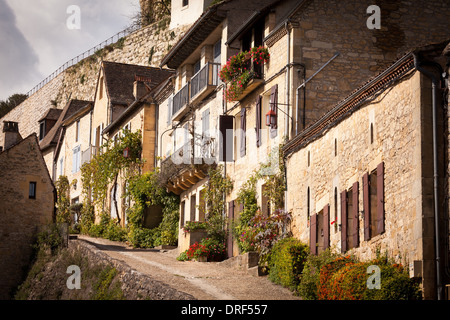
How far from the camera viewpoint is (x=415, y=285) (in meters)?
12.8

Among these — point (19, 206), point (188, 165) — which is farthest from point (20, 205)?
point (188, 165)

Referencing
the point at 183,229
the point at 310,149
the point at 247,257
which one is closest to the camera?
the point at 310,149

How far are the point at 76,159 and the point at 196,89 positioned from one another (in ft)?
63.5

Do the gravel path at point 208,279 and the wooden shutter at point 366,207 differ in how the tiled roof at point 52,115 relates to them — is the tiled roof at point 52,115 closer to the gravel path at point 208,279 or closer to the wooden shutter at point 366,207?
the gravel path at point 208,279

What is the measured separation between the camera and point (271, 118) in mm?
20703

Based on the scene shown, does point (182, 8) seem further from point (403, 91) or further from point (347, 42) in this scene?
point (403, 91)

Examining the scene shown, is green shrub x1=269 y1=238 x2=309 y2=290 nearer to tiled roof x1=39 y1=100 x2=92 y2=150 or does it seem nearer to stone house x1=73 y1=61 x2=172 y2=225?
stone house x1=73 y1=61 x2=172 y2=225

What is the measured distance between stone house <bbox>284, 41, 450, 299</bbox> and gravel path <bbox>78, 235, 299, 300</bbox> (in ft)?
4.76

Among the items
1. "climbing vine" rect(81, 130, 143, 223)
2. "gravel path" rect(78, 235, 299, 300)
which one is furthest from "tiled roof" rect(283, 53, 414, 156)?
"climbing vine" rect(81, 130, 143, 223)

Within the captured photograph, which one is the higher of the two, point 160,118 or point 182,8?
point 182,8

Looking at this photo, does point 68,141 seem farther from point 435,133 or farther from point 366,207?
point 435,133

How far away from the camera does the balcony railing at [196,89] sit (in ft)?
85.7
